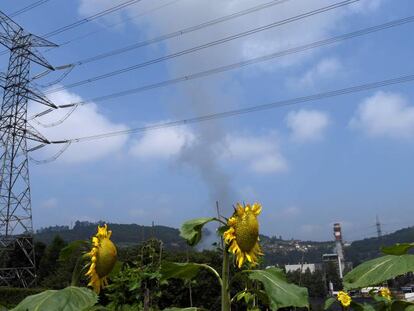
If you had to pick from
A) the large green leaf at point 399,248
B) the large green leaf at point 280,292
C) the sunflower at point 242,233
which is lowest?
the large green leaf at point 280,292

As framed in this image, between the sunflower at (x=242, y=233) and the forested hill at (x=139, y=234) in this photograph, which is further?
the forested hill at (x=139, y=234)

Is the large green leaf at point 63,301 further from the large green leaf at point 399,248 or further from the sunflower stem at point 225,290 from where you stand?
the large green leaf at point 399,248

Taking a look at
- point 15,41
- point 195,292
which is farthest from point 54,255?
point 195,292

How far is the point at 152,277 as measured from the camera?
4.88 metres

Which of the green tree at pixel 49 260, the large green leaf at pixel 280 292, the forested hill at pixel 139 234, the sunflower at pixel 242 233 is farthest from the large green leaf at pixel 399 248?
the green tree at pixel 49 260

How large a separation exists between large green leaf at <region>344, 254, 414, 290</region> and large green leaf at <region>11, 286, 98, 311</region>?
1052mm

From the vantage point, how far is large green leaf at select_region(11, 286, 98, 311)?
1.85 m

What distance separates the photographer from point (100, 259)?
2.19m

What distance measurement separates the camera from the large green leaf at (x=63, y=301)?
1.85 meters

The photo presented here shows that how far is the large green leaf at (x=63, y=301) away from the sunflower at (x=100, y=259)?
226mm

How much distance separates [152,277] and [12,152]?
31.2 meters

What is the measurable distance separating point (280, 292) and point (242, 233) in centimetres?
31

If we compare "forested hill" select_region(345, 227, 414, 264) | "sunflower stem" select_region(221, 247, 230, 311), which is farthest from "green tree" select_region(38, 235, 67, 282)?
"sunflower stem" select_region(221, 247, 230, 311)

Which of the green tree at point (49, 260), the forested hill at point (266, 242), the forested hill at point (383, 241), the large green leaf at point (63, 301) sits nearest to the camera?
the large green leaf at point (63, 301)
